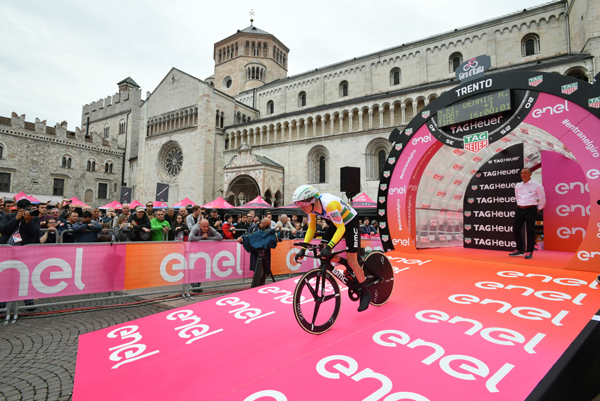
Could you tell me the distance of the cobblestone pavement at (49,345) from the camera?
3289 mm

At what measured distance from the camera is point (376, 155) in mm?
24562

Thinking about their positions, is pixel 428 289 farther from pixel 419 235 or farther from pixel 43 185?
pixel 43 185

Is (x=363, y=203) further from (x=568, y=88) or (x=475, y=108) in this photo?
(x=568, y=88)

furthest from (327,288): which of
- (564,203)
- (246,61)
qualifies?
(246,61)

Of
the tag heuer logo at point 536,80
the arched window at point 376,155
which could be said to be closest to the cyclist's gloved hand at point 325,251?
the tag heuer logo at point 536,80

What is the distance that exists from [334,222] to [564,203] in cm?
792

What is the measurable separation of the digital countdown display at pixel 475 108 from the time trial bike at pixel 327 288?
4.76 meters

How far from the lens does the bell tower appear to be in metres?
39.1

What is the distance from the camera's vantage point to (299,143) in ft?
91.4

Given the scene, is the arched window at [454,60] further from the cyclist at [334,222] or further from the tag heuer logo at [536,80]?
the cyclist at [334,222]

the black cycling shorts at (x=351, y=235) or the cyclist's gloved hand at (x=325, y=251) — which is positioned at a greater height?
the black cycling shorts at (x=351, y=235)

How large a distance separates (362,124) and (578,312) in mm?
22422

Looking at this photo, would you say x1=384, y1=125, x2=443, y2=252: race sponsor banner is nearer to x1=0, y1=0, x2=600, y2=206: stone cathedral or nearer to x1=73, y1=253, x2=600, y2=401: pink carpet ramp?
x1=73, y1=253, x2=600, y2=401: pink carpet ramp

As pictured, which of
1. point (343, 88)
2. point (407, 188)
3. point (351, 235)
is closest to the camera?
point (351, 235)
